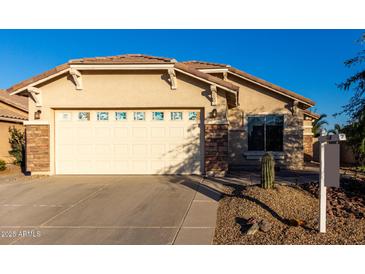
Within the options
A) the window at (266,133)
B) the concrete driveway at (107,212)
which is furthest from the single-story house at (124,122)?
the window at (266,133)

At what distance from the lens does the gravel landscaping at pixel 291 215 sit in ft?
12.7

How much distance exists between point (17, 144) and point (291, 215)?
13.9 metres

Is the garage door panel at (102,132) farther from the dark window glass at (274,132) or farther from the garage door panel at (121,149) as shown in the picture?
the dark window glass at (274,132)

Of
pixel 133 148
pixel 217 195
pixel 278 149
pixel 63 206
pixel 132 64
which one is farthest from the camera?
pixel 278 149

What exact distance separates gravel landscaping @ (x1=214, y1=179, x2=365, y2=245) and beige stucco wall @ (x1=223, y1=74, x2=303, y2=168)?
513 cm

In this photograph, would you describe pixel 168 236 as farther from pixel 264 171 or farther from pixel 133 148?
pixel 133 148

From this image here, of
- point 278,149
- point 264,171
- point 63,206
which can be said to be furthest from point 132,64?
point 278,149

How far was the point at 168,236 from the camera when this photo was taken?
13.6ft

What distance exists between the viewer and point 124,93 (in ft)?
30.9

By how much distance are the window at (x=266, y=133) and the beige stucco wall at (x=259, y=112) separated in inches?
8.5

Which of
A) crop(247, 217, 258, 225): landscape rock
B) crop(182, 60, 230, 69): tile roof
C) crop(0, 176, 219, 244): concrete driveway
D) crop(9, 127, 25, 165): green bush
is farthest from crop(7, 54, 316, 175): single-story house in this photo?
crop(247, 217, 258, 225): landscape rock

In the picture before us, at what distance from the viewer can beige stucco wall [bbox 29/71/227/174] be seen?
9.30 m

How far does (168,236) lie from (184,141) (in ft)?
18.0

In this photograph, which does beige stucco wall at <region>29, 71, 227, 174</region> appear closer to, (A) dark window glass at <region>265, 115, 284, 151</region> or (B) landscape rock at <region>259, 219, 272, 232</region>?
(A) dark window glass at <region>265, 115, 284, 151</region>
